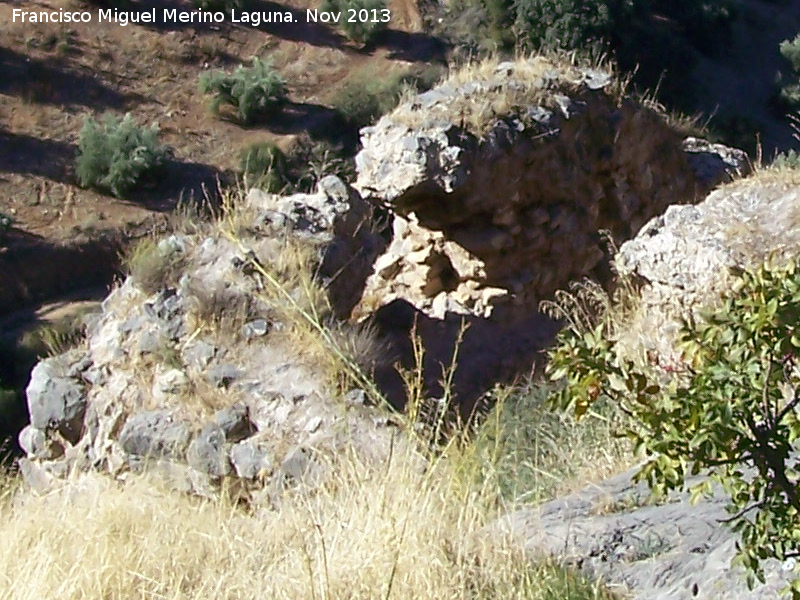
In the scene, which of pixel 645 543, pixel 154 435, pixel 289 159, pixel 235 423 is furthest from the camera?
pixel 289 159

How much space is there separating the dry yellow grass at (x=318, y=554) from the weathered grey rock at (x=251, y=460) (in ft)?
7.64

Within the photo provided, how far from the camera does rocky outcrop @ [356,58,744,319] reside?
9.40 meters

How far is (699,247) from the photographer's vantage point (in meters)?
7.11

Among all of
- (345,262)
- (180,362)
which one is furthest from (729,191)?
(180,362)

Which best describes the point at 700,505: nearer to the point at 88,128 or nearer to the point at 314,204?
the point at 314,204

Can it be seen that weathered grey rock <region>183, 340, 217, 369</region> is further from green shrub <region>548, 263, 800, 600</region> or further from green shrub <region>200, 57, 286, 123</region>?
green shrub <region>200, 57, 286, 123</region>

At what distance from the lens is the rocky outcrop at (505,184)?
9.40 metres

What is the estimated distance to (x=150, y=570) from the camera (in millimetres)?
3922

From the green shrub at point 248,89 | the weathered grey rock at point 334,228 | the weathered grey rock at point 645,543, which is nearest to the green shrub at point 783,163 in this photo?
the weathered grey rock at point 334,228

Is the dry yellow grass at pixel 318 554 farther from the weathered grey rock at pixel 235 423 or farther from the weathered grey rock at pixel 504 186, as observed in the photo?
the weathered grey rock at pixel 504 186

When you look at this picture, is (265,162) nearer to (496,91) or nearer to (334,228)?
(496,91)

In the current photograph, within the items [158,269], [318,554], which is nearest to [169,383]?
[158,269]

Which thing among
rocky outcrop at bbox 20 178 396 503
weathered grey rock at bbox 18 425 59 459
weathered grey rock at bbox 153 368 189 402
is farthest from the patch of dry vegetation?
weathered grey rock at bbox 18 425 59 459

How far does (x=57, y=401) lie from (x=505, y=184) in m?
4.24
